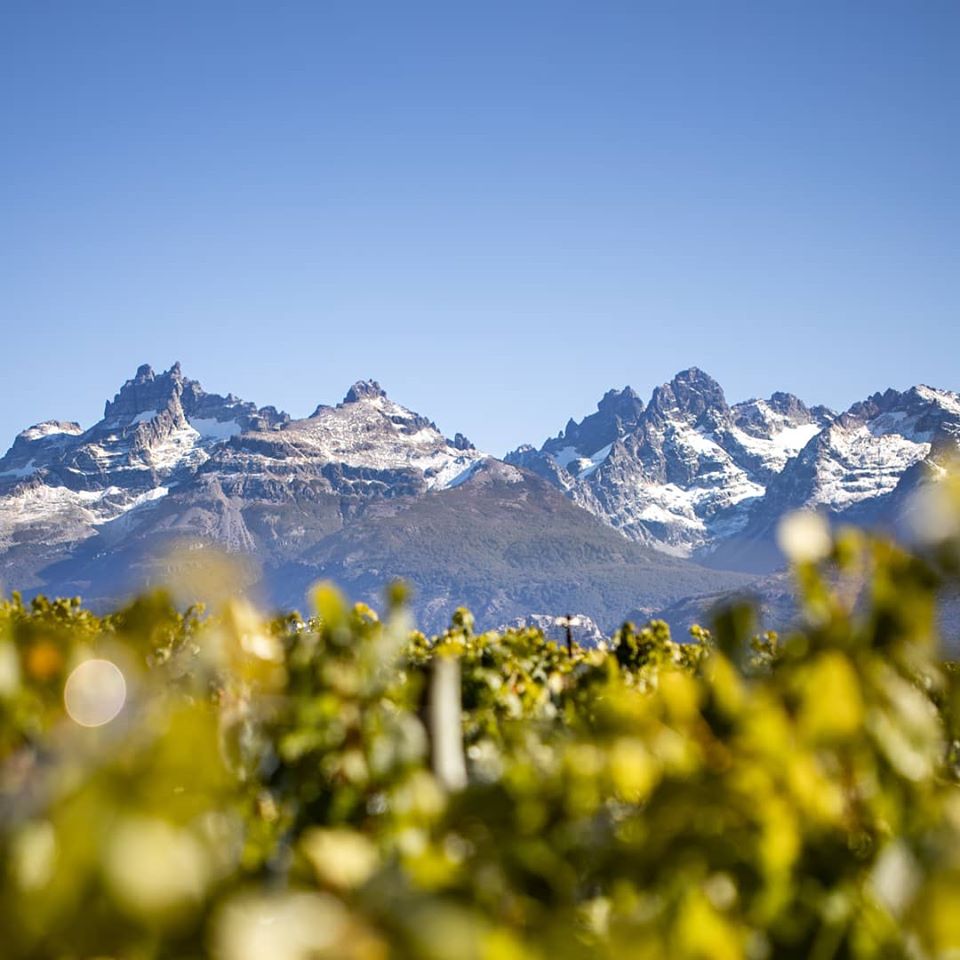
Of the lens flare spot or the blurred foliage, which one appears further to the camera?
the lens flare spot

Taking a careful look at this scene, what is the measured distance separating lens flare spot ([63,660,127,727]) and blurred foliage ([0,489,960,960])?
0.01 metres

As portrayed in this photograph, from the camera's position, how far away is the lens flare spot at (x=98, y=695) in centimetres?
139

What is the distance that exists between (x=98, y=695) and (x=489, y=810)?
550 millimetres

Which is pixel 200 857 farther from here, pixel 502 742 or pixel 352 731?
pixel 502 742

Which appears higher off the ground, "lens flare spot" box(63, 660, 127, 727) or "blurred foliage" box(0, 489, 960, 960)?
"lens flare spot" box(63, 660, 127, 727)

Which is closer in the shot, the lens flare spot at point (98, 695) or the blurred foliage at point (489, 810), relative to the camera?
the blurred foliage at point (489, 810)

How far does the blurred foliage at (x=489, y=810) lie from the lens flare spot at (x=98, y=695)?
0.01m

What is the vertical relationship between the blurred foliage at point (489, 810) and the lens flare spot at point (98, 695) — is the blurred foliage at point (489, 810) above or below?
below

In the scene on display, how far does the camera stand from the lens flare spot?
1385 mm

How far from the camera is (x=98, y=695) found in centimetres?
140

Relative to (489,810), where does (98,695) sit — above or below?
above

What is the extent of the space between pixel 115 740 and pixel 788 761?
2.51 ft

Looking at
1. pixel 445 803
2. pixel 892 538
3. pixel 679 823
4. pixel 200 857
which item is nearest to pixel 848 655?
pixel 892 538

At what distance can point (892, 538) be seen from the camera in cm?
180
